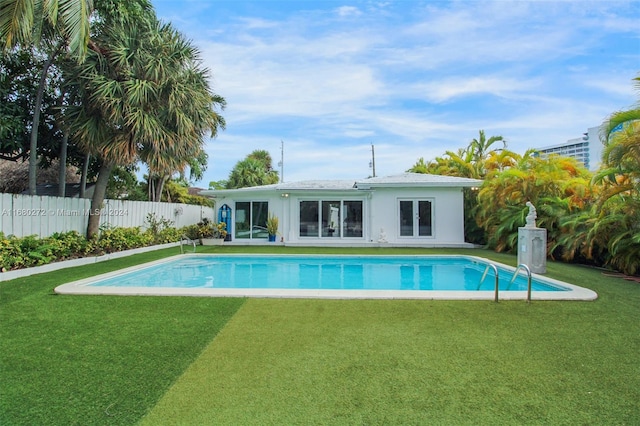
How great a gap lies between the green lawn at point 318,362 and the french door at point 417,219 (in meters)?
11.2

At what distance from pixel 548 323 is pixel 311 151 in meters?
27.9

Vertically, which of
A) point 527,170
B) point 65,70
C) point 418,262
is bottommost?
point 418,262

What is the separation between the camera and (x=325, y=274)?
10.8 meters

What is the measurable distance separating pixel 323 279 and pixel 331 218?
8423 mm

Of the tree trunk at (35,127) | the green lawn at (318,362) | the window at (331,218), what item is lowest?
the green lawn at (318,362)

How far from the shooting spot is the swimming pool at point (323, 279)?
680 cm

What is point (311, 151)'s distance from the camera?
31.9 m

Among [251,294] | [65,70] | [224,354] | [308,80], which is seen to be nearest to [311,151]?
[308,80]

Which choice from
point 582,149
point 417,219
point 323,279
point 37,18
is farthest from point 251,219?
point 582,149

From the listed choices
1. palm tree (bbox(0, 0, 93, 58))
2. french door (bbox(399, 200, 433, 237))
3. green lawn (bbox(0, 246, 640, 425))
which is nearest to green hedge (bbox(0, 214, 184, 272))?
green lawn (bbox(0, 246, 640, 425))

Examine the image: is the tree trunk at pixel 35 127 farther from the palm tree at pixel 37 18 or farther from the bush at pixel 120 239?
the bush at pixel 120 239

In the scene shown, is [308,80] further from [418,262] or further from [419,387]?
[419,387]

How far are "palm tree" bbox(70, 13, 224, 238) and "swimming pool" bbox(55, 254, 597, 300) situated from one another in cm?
377

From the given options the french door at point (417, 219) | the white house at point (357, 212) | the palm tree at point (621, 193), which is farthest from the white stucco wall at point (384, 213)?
the palm tree at point (621, 193)
